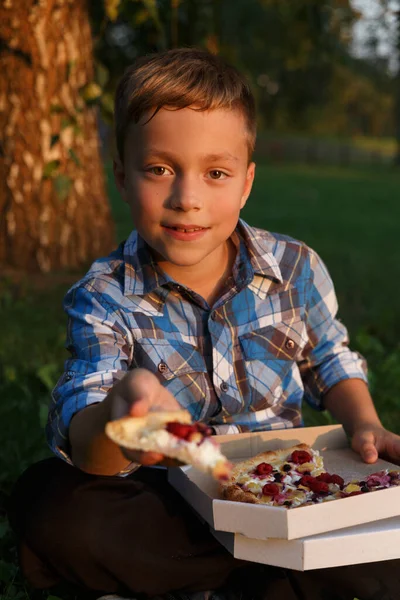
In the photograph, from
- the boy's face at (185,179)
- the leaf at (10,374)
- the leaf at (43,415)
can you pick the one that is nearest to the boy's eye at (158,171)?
the boy's face at (185,179)

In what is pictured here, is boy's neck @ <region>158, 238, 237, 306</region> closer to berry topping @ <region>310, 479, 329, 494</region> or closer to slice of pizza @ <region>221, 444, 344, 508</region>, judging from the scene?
slice of pizza @ <region>221, 444, 344, 508</region>

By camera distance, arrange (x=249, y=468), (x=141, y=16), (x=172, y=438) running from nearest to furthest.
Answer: (x=172, y=438) → (x=249, y=468) → (x=141, y=16)

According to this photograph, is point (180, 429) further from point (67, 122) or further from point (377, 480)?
point (67, 122)

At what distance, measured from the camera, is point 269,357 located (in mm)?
2641

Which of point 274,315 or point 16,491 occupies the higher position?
point 274,315

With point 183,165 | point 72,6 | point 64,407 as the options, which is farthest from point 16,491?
point 72,6

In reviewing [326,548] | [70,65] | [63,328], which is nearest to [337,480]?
[326,548]

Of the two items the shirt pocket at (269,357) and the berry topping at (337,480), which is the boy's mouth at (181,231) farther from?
the berry topping at (337,480)

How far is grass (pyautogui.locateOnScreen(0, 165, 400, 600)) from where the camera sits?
3.20 metres

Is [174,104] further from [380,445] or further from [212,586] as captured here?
[212,586]

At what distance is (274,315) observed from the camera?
2676 millimetres

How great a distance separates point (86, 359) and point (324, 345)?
0.78 m

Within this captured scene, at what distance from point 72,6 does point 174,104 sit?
9.99 ft

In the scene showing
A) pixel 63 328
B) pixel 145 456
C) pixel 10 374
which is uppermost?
pixel 145 456
